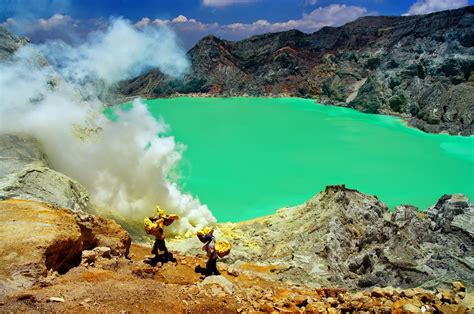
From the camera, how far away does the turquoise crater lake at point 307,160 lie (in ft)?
81.1

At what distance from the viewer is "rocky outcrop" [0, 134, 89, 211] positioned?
1135 cm

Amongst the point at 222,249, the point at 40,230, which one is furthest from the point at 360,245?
the point at 40,230

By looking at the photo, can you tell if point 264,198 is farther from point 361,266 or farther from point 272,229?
point 361,266

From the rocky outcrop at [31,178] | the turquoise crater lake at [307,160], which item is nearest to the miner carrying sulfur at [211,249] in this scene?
the rocky outcrop at [31,178]

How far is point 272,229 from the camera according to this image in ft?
54.7

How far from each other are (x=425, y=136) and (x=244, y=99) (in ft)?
130

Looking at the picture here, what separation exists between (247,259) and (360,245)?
361cm

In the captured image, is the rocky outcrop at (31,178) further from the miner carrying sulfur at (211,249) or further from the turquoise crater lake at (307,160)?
the turquoise crater lake at (307,160)

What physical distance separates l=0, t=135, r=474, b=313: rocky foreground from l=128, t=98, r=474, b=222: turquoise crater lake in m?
7.29

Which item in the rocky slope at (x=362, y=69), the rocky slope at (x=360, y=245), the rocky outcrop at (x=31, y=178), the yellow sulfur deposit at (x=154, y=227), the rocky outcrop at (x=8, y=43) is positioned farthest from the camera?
the rocky slope at (x=362, y=69)

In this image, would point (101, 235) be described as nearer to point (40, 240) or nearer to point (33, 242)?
point (40, 240)

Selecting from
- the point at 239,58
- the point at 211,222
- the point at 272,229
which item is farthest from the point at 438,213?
the point at 239,58

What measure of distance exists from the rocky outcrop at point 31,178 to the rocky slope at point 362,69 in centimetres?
4066

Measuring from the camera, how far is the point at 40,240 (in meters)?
7.28
